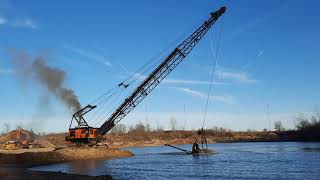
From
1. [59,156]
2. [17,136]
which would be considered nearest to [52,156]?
[59,156]

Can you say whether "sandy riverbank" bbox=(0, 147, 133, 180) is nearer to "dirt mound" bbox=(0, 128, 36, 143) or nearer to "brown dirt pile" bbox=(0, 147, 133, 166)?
"brown dirt pile" bbox=(0, 147, 133, 166)

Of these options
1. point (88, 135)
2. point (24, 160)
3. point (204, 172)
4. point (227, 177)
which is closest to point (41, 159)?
point (24, 160)

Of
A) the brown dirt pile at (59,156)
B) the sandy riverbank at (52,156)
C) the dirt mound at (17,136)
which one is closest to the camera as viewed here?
the sandy riverbank at (52,156)

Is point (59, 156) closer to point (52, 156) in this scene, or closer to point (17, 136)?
point (52, 156)

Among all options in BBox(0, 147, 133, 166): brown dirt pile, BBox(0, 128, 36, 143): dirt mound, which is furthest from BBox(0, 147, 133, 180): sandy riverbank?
BBox(0, 128, 36, 143): dirt mound

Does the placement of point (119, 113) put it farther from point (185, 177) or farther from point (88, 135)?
point (185, 177)

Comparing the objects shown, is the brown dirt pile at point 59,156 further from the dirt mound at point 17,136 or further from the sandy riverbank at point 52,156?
the dirt mound at point 17,136

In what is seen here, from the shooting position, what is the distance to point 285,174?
4028 centimetres

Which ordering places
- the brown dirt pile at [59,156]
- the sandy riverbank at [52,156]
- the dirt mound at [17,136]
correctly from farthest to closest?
1. the dirt mound at [17,136]
2. the brown dirt pile at [59,156]
3. the sandy riverbank at [52,156]

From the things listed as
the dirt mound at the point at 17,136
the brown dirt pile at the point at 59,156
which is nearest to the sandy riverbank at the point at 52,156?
the brown dirt pile at the point at 59,156

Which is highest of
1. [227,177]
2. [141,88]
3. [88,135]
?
[141,88]

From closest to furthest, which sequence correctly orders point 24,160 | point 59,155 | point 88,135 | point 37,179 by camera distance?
point 37,179 < point 24,160 < point 59,155 < point 88,135

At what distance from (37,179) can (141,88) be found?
4878 cm

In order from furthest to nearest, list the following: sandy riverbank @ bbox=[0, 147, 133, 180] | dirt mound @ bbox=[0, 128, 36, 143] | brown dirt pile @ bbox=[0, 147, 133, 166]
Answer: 1. dirt mound @ bbox=[0, 128, 36, 143]
2. brown dirt pile @ bbox=[0, 147, 133, 166]
3. sandy riverbank @ bbox=[0, 147, 133, 180]
